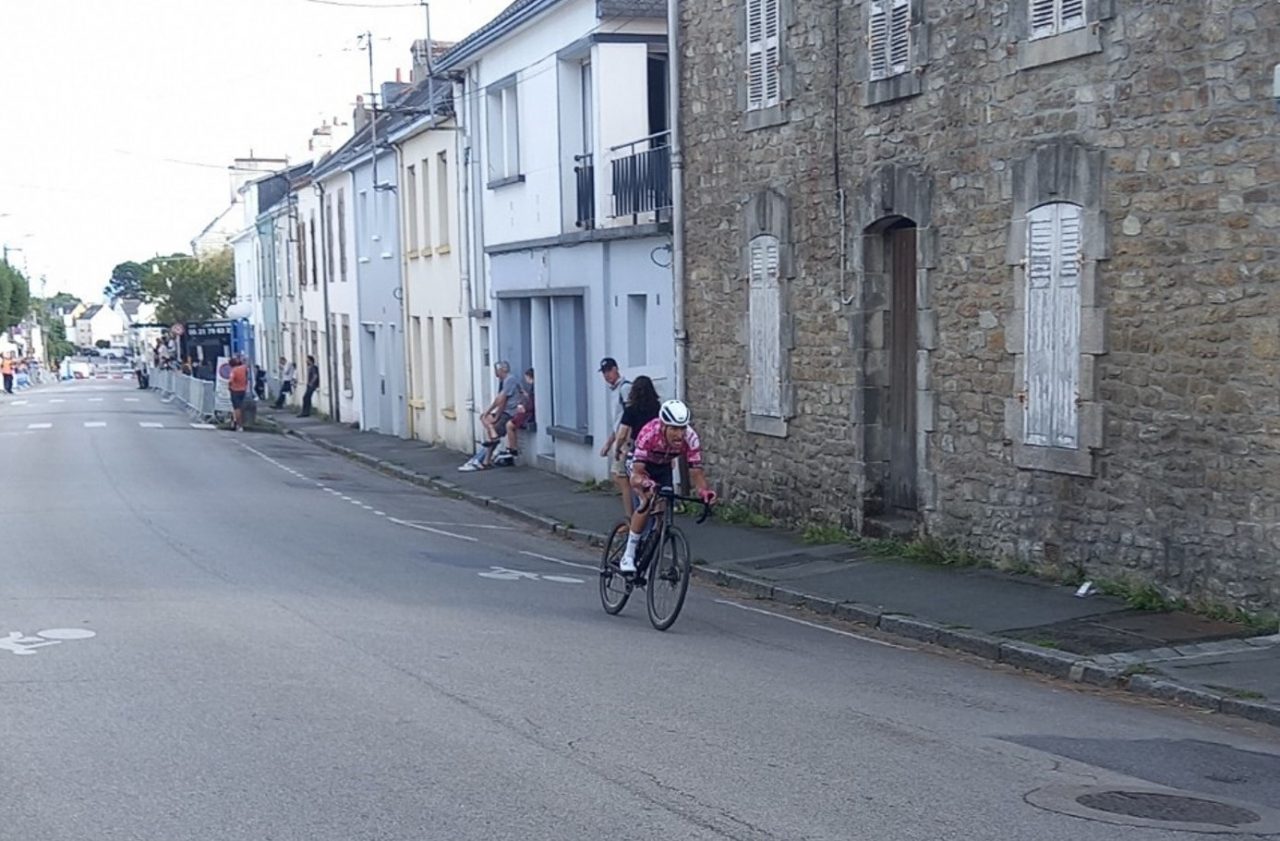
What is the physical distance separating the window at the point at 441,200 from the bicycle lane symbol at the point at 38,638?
2110cm

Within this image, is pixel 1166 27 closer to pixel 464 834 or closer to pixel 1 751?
pixel 464 834

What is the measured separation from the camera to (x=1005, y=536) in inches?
539

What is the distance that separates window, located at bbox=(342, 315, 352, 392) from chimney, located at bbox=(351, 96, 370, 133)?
219 inches

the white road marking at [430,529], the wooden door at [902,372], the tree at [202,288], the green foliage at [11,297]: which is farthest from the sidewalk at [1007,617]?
the green foliage at [11,297]

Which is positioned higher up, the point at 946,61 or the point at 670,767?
the point at 946,61

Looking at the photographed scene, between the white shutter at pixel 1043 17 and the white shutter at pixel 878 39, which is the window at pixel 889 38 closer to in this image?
the white shutter at pixel 878 39

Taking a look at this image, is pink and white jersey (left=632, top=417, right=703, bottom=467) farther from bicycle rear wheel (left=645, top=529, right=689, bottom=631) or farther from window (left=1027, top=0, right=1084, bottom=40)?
window (left=1027, top=0, right=1084, bottom=40)

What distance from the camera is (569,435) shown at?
2403 cm

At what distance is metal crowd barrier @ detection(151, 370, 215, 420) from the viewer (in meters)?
46.4

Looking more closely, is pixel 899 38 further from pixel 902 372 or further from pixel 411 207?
pixel 411 207

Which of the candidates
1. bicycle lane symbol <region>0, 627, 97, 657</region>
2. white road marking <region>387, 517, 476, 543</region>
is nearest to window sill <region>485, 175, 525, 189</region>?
white road marking <region>387, 517, 476, 543</region>

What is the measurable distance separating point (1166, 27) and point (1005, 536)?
14.6ft

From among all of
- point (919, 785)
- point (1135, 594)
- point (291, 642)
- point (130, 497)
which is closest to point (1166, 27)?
point (1135, 594)

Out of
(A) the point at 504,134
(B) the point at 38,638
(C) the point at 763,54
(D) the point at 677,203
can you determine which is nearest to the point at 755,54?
(C) the point at 763,54
